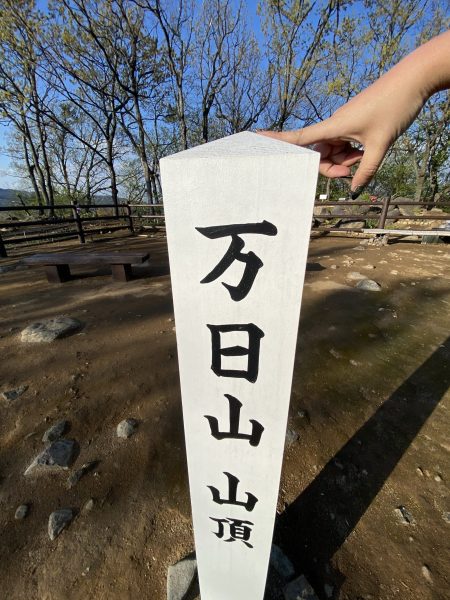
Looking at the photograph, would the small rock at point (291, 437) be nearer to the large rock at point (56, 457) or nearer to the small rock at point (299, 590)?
the small rock at point (299, 590)

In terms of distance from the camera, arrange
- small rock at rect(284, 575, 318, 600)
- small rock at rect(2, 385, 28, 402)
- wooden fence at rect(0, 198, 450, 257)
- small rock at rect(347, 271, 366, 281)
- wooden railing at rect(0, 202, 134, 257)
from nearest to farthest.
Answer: small rock at rect(284, 575, 318, 600) → small rock at rect(2, 385, 28, 402) → small rock at rect(347, 271, 366, 281) → wooden railing at rect(0, 202, 134, 257) → wooden fence at rect(0, 198, 450, 257)

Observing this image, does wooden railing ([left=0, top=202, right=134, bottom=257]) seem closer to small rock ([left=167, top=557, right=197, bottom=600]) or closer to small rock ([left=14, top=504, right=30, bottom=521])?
small rock ([left=14, top=504, right=30, bottom=521])

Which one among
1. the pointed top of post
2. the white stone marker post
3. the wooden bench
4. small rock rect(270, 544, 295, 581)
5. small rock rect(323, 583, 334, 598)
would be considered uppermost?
the pointed top of post

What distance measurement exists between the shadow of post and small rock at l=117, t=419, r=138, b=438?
986 millimetres

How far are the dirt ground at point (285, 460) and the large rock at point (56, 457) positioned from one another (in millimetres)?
48

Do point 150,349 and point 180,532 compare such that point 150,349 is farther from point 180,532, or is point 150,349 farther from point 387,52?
point 387,52

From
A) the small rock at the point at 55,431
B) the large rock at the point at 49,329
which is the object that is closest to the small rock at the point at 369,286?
the large rock at the point at 49,329

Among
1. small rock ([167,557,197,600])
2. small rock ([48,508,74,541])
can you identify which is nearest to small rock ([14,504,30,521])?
small rock ([48,508,74,541])

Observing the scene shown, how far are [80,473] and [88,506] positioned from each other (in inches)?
7.8

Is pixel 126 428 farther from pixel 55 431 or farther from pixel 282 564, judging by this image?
pixel 282 564

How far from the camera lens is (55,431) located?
174cm

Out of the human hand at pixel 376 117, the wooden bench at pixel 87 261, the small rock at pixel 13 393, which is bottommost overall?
the small rock at pixel 13 393

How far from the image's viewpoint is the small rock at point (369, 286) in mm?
3984

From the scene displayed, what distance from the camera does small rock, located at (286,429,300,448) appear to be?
5.51 feet
